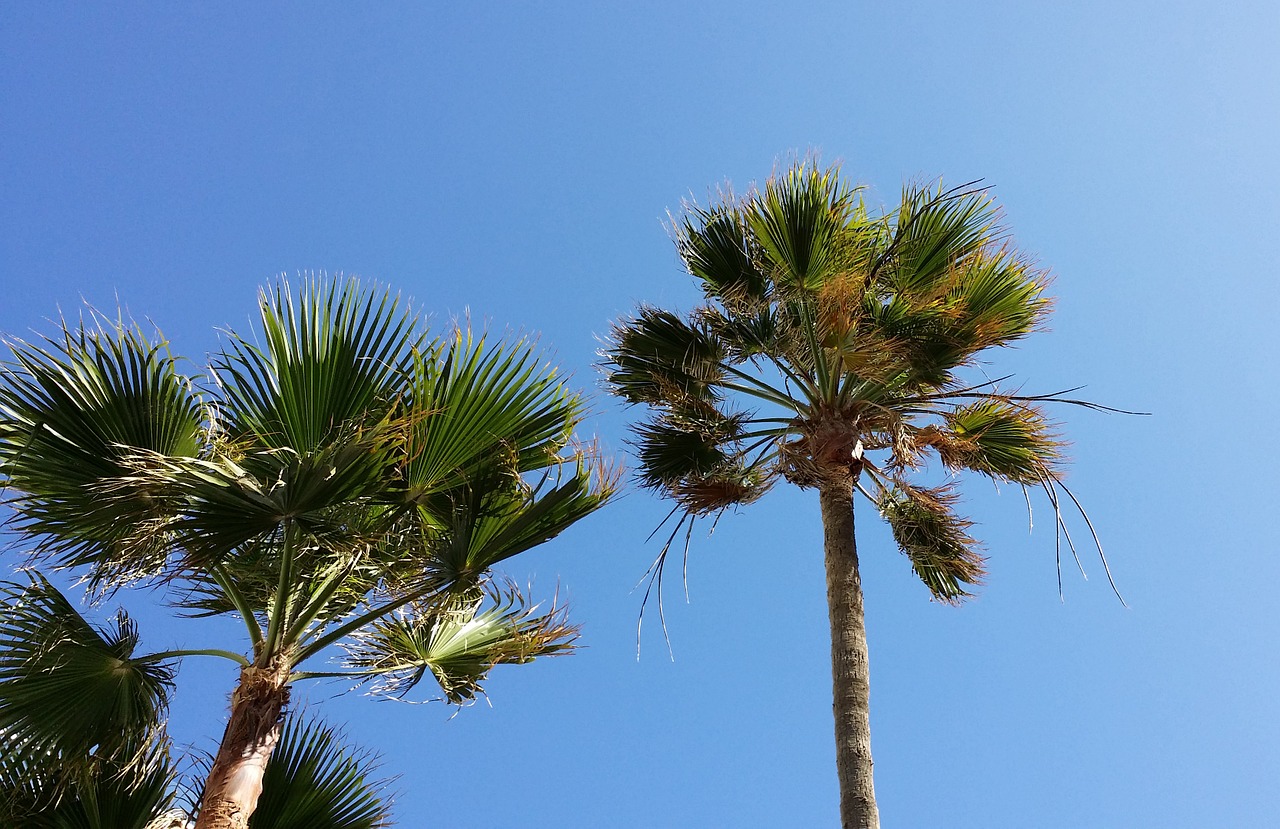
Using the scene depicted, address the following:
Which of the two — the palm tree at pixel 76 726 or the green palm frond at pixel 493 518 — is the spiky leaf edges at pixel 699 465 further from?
the palm tree at pixel 76 726

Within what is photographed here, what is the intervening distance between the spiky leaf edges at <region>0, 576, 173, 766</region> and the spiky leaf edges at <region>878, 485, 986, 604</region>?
5.27m

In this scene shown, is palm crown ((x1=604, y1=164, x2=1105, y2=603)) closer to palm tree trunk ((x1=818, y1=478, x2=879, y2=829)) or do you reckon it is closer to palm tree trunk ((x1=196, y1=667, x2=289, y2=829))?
palm tree trunk ((x1=818, y1=478, x2=879, y2=829))

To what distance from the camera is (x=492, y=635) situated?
6.13 metres

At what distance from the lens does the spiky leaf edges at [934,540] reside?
8016 mm

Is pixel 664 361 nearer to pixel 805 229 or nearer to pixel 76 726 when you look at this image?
pixel 805 229

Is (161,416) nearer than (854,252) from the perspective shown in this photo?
Yes

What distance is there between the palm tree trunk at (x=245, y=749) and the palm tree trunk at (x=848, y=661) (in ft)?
11.1

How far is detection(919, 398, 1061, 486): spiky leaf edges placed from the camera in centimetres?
777

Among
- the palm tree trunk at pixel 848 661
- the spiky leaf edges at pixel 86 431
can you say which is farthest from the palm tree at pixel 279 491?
the palm tree trunk at pixel 848 661

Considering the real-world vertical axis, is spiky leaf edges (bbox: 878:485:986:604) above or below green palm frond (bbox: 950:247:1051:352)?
below

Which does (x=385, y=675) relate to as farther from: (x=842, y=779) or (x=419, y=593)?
(x=842, y=779)

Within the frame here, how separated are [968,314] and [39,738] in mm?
6412

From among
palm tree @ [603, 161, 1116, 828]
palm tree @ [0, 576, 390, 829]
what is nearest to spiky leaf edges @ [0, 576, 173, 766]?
palm tree @ [0, 576, 390, 829]

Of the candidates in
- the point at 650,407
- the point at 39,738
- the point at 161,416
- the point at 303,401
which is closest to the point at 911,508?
the point at 650,407
